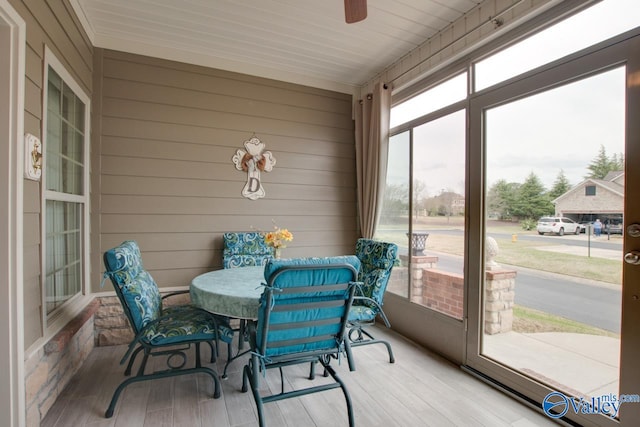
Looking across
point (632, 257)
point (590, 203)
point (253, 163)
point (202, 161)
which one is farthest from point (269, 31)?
point (632, 257)

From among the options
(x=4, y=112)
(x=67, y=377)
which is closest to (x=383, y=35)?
(x=4, y=112)

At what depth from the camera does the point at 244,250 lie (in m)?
3.32

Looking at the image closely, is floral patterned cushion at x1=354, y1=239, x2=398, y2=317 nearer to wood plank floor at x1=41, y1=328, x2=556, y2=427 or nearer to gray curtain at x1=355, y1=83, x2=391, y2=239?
wood plank floor at x1=41, y1=328, x2=556, y2=427

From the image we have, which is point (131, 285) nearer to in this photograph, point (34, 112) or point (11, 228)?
point (11, 228)

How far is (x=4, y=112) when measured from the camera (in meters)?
1.56

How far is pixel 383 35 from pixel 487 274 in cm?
229

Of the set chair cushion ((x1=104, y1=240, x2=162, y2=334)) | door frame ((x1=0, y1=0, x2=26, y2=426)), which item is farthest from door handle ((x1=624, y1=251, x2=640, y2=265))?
door frame ((x1=0, y1=0, x2=26, y2=426))

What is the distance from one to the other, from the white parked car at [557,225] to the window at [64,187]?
3228 mm

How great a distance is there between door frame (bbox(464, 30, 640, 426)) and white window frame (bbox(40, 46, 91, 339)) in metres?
2.98

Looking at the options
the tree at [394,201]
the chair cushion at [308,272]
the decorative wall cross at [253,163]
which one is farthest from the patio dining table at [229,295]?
the tree at [394,201]

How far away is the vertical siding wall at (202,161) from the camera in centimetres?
301

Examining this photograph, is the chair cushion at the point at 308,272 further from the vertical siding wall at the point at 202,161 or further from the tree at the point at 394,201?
the vertical siding wall at the point at 202,161

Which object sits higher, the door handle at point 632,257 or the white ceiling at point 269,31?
the white ceiling at point 269,31

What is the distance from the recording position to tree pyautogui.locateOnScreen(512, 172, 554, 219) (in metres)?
2.11
